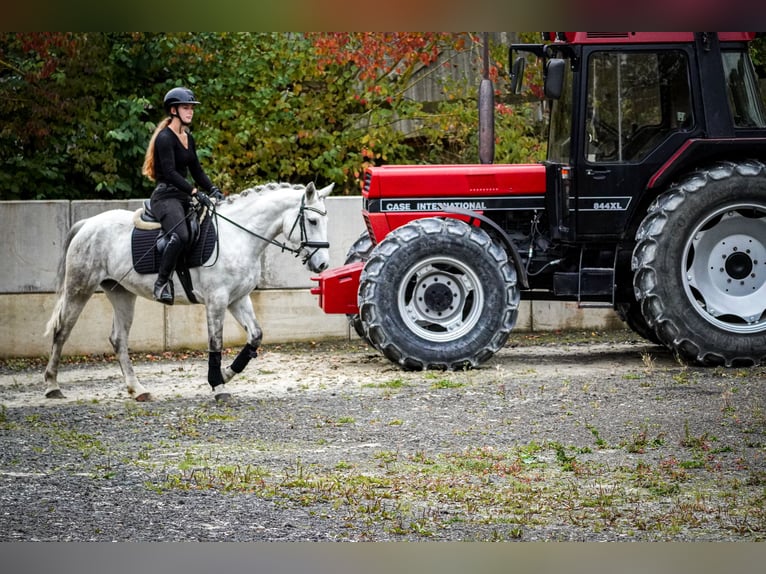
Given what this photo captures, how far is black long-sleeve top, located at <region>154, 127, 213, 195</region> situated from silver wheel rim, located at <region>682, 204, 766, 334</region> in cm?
490

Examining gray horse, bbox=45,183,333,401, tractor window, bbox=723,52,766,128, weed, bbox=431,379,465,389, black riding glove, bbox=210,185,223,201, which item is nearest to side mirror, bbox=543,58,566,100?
tractor window, bbox=723,52,766,128

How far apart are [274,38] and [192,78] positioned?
1.21 metres

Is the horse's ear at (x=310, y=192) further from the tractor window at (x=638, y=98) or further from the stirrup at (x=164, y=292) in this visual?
the tractor window at (x=638, y=98)

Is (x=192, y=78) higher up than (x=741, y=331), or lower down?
higher up

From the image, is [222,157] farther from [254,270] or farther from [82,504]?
[82,504]

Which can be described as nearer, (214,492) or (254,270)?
(214,492)

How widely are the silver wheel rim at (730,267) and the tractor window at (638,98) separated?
1.05 meters

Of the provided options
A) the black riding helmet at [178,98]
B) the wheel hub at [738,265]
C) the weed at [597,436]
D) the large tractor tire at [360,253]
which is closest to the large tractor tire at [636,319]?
the wheel hub at [738,265]

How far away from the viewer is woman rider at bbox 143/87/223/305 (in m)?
9.98

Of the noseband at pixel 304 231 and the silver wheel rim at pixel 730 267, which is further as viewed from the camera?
the silver wheel rim at pixel 730 267

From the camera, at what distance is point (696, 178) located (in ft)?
37.0

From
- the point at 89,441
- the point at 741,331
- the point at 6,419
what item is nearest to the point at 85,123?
the point at 6,419

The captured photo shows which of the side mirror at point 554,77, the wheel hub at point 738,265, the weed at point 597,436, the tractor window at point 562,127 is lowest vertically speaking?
the weed at point 597,436

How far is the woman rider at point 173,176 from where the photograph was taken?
393 inches
